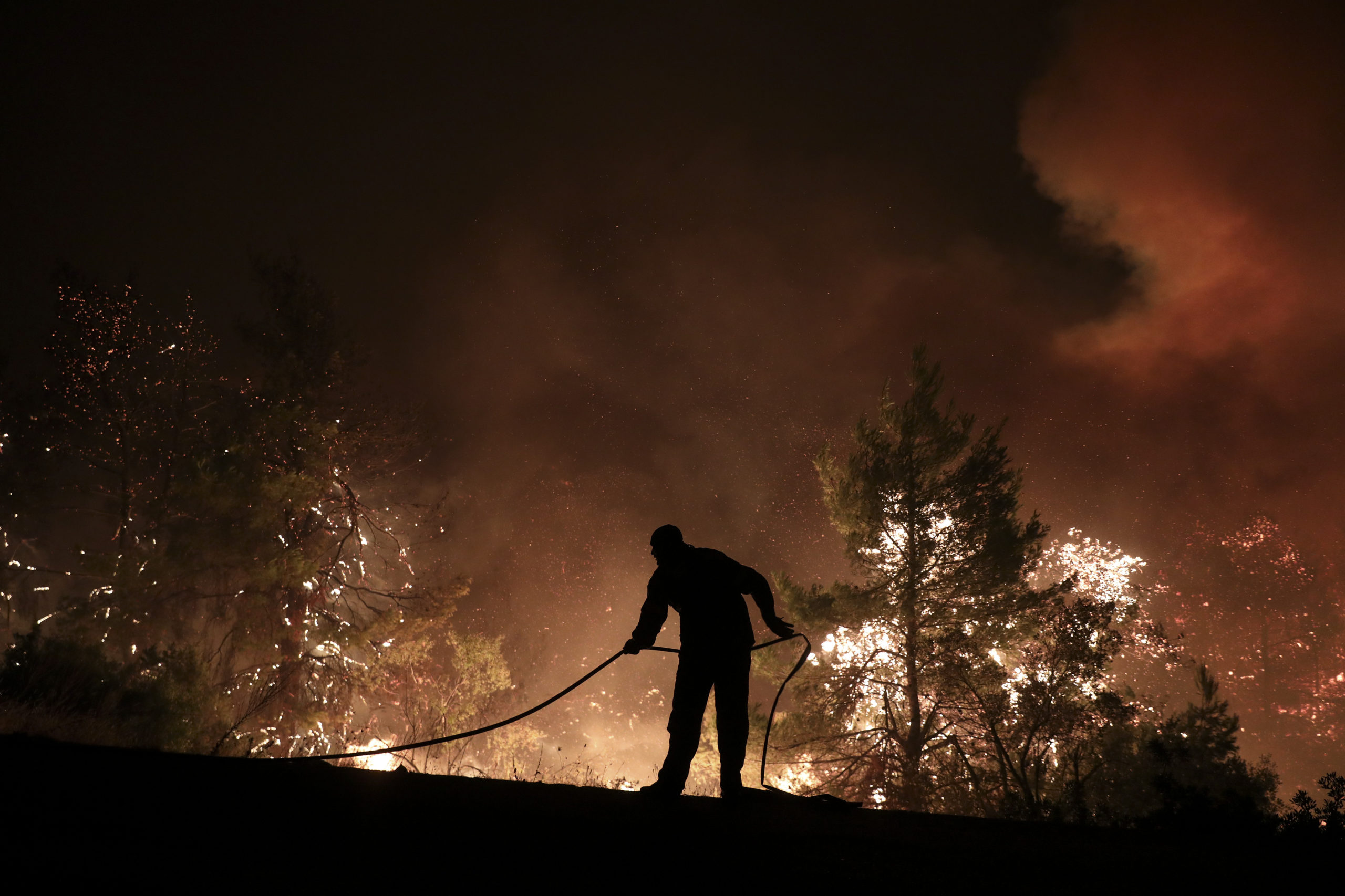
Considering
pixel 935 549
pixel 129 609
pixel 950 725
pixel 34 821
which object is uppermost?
pixel 935 549

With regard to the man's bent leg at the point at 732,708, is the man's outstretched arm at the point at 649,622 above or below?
above

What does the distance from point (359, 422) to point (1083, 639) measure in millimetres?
19846

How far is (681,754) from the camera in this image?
4.43 m

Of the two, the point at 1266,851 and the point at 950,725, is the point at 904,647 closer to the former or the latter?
the point at 950,725

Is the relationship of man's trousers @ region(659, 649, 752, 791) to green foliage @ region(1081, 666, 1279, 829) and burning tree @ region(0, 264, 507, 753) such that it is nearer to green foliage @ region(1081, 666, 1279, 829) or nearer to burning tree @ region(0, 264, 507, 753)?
green foliage @ region(1081, 666, 1279, 829)

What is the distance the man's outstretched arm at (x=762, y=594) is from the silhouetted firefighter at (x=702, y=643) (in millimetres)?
42

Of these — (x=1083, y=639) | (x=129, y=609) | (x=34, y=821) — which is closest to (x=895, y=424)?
(x=1083, y=639)

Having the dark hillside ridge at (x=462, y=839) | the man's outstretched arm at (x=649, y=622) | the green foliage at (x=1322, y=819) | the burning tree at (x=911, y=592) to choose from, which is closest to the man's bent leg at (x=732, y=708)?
the dark hillside ridge at (x=462, y=839)

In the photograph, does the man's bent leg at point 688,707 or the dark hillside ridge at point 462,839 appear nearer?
the dark hillside ridge at point 462,839

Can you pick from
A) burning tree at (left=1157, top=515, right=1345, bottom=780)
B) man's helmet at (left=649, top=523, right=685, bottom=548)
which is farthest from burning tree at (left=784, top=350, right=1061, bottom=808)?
burning tree at (left=1157, top=515, right=1345, bottom=780)

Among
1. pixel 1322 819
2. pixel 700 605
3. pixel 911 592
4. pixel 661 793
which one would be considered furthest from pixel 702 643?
pixel 911 592

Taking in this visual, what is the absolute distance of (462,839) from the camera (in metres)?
2.88

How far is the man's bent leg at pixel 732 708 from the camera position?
4.52 metres

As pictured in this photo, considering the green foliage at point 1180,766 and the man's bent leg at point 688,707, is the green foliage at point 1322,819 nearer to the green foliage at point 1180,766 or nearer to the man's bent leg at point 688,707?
the man's bent leg at point 688,707
